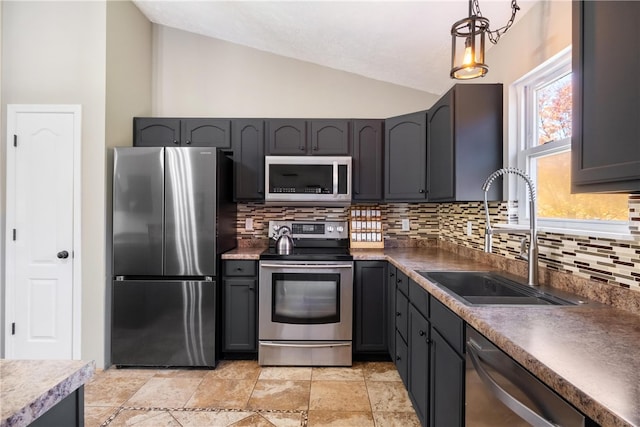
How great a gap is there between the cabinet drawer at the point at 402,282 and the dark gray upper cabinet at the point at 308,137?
1239mm

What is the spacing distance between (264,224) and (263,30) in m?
1.79

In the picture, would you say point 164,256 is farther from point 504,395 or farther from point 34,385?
point 504,395

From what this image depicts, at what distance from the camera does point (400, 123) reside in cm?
284

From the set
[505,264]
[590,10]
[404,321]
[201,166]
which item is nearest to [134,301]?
[201,166]

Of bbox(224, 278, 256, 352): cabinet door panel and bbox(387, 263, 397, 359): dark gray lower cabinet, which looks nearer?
bbox(387, 263, 397, 359): dark gray lower cabinet

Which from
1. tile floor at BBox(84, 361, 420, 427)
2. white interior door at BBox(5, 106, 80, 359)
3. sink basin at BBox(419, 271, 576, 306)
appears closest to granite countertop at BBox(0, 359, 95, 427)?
sink basin at BBox(419, 271, 576, 306)

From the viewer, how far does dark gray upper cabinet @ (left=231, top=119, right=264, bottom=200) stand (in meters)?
2.96

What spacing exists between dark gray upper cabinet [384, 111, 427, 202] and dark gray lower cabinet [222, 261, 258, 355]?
1.41m

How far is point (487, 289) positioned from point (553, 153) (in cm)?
83

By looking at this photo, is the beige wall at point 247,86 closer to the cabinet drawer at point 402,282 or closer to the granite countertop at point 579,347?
the cabinet drawer at point 402,282

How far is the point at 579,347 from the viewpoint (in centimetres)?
86

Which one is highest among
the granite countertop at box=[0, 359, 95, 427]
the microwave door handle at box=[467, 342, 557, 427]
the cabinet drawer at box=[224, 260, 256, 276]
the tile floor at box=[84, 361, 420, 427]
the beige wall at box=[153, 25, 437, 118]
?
the beige wall at box=[153, 25, 437, 118]

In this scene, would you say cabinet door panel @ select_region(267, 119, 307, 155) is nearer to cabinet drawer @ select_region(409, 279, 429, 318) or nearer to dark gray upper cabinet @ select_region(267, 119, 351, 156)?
dark gray upper cabinet @ select_region(267, 119, 351, 156)

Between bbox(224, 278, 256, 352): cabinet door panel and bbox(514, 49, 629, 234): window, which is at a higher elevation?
bbox(514, 49, 629, 234): window
